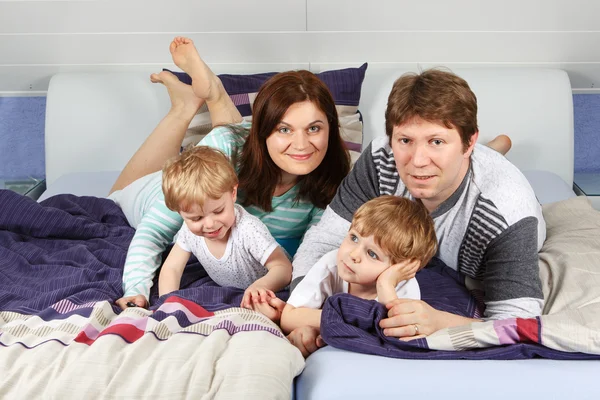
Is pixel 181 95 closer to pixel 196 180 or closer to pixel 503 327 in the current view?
pixel 196 180

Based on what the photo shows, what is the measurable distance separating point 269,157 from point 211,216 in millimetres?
283

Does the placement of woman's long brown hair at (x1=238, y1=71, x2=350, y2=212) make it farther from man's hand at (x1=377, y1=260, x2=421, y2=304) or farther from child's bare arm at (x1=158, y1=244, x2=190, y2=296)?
man's hand at (x1=377, y1=260, x2=421, y2=304)

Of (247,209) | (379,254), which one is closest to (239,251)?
(247,209)

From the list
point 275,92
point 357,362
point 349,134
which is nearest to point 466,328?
point 357,362

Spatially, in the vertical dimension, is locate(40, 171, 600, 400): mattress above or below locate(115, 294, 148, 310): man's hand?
above

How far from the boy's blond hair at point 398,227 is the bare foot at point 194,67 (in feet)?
3.10

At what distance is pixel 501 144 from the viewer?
8.47 feet

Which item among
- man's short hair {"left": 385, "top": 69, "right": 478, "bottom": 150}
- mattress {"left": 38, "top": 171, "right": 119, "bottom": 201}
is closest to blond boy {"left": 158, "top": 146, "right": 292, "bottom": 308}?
man's short hair {"left": 385, "top": 69, "right": 478, "bottom": 150}

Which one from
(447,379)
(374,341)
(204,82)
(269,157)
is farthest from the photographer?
(204,82)

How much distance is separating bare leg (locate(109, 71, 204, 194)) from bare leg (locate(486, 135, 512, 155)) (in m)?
0.97

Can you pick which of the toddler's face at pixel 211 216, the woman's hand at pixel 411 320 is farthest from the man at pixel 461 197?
the toddler's face at pixel 211 216

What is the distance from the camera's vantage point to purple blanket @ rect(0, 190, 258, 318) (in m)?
1.85

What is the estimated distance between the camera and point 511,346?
4.90 feet

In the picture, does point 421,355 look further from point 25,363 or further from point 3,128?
point 3,128
